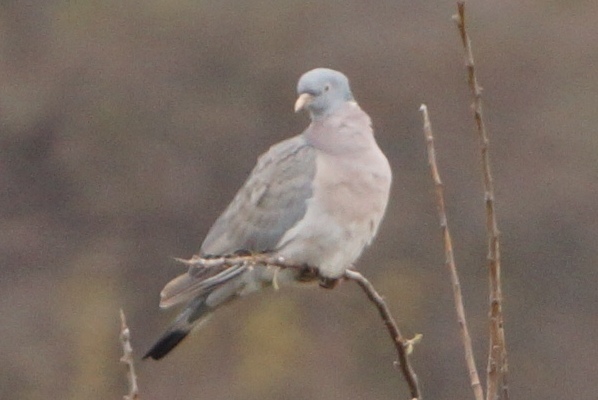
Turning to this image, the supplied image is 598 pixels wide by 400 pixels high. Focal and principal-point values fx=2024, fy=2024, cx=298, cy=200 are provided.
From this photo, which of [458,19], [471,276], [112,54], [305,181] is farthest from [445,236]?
[112,54]

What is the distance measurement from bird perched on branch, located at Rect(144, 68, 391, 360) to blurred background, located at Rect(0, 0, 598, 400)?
30.3ft

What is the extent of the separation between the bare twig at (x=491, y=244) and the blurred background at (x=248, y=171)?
1138 centimetres

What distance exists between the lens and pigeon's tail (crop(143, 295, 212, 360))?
5379 mm

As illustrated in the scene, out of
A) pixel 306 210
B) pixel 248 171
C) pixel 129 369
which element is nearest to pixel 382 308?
pixel 129 369

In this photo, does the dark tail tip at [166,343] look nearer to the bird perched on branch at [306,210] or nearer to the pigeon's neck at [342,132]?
the bird perched on branch at [306,210]

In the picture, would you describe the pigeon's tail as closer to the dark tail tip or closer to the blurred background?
the dark tail tip

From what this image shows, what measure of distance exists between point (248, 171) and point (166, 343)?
Answer: 11064 millimetres

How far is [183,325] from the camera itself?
5.50 m

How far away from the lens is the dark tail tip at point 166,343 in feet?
17.5

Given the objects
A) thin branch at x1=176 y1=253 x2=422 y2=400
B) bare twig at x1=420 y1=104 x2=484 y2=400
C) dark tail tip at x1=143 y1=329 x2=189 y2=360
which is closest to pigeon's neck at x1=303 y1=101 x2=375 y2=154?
dark tail tip at x1=143 y1=329 x2=189 y2=360

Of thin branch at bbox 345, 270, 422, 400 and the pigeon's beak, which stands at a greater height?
the pigeon's beak

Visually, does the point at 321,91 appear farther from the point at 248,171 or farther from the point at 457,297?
the point at 248,171

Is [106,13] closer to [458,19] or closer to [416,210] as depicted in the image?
[416,210]

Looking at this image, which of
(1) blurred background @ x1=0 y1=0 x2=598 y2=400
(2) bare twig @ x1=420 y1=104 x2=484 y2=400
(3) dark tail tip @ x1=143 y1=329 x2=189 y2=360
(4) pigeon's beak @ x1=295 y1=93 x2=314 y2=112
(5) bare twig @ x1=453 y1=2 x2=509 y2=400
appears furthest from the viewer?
(1) blurred background @ x1=0 y1=0 x2=598 y2=400
